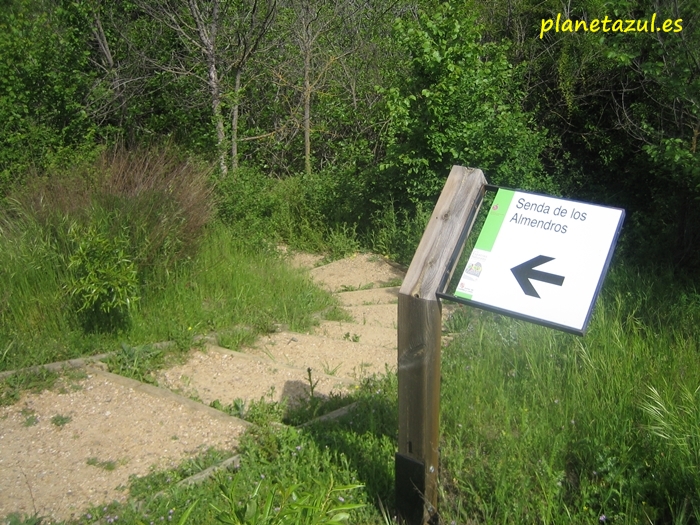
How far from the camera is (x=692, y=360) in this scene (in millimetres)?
4164

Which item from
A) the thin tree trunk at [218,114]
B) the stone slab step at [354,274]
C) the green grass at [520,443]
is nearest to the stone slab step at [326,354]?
the green grass at [520,443]

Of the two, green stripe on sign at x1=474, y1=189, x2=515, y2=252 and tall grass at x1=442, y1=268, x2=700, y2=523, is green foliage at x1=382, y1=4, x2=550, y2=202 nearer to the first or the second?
tall grass at x1=442, y1=268, x2=700, y2=523

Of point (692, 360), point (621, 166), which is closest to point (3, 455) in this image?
point (692, 360)

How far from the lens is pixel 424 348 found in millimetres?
3119

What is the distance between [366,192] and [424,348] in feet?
23.9

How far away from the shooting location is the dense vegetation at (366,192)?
3.56 metres

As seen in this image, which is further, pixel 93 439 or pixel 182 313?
pixel 182 313

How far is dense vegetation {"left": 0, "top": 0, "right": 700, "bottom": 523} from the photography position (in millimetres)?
3562

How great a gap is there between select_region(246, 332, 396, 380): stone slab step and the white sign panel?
236cm

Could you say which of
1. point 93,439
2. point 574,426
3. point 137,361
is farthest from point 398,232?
point 574,426

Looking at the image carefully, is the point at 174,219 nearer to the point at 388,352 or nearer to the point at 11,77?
the point at 388,352

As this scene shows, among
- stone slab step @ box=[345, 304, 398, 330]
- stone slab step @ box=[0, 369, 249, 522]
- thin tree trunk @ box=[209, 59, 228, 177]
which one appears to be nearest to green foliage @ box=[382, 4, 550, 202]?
stone slab step @ box=[345, 304, 398, 330]

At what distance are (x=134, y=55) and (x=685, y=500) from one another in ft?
37.1

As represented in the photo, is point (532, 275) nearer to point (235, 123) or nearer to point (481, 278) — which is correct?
point (481, 278)
